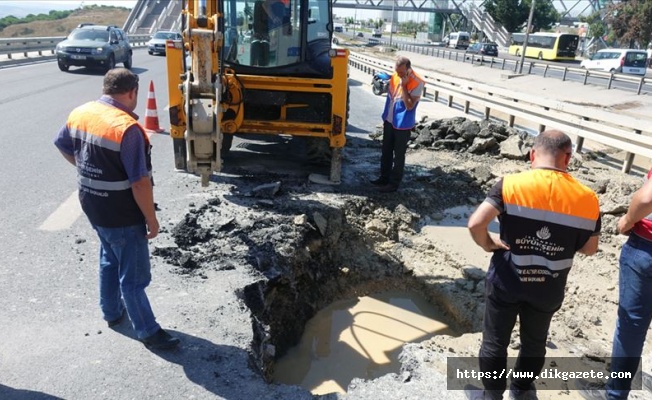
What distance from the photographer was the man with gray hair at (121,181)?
10.3 ft

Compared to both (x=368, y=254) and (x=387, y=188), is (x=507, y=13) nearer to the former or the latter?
(x=387, y=188)

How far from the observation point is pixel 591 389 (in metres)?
3.80

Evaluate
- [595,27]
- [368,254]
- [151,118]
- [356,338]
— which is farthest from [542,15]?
[356,338]

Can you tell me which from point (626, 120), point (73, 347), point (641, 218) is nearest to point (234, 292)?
point (73, 347)

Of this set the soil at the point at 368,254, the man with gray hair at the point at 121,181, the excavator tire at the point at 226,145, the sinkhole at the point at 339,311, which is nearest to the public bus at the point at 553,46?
the soil at the point at 368,254

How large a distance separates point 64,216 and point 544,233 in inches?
195

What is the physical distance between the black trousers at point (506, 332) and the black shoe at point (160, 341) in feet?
6.83

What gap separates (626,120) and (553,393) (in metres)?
8.24

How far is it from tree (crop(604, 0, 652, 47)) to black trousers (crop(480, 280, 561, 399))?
51025 millimetres

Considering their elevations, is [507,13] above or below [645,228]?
above

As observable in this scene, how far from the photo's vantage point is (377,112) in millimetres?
15062

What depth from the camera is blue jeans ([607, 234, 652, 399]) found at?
10.2 feet

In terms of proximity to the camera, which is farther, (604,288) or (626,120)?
(626,120)

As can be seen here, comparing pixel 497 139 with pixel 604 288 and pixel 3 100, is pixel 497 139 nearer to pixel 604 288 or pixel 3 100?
pixel 604 288
